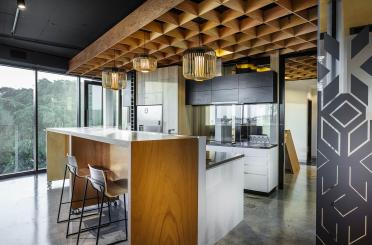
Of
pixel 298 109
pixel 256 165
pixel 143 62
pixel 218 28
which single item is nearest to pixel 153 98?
pixel 218 28

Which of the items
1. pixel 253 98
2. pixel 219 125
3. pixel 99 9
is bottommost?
pixel 219 125

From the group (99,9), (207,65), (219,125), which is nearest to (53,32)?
(99,9)

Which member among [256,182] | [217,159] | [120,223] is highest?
[217,159]

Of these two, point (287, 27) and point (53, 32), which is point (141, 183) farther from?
point (53, 32)

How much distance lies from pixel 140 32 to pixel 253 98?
102 inches

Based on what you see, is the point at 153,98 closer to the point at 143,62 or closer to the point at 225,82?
the point at 225,82

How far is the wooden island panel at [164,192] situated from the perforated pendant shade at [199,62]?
0.85 metres

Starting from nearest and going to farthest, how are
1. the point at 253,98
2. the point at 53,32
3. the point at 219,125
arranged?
1. the point at 53,32
2. the point at 253,98
3. the point at 219,125

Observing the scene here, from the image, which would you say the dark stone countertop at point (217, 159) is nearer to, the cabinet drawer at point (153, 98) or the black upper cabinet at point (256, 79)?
the black upper cabinet at point (256, 79)

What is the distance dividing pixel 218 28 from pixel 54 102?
5149mm

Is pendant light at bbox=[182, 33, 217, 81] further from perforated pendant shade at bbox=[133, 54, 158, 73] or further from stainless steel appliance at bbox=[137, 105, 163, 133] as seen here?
stainless steel appliance at bbox=[137, 105, 163, 133]

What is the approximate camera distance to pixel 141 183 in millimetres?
2012

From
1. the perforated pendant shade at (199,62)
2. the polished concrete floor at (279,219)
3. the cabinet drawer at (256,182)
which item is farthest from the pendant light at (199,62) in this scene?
the cabinet drawer at (256,182)

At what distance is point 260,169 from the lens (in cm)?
463
